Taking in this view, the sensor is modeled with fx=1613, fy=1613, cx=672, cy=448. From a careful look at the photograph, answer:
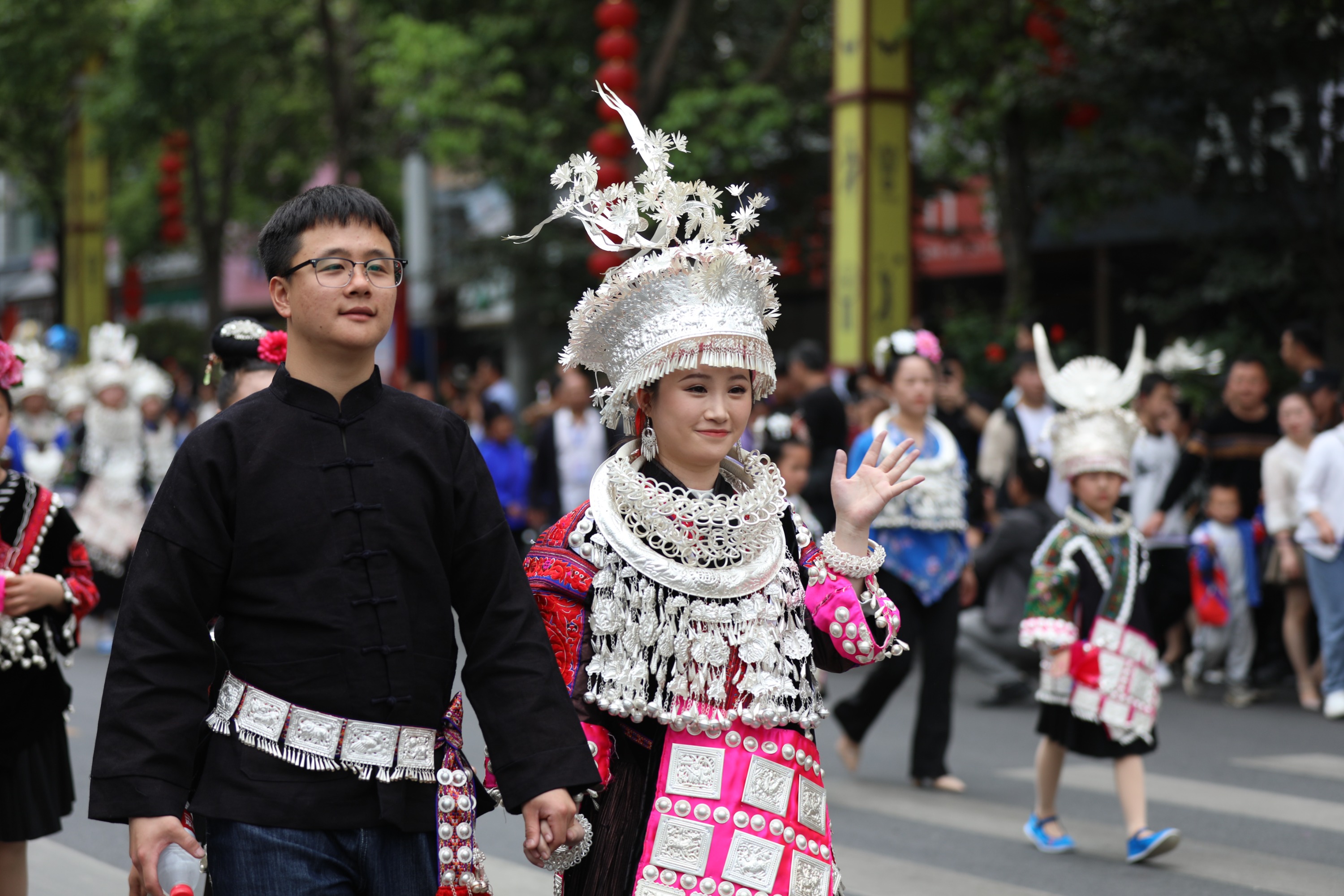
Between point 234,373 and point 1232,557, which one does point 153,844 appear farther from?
point 1232,557

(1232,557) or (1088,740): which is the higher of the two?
(1232,557)

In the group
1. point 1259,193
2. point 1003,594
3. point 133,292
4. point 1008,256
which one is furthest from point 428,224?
point 1003,594

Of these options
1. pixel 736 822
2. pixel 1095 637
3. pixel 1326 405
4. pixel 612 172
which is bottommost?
pixel 736 822

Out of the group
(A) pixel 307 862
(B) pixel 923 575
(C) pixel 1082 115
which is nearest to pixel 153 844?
(A) pixel 307 862

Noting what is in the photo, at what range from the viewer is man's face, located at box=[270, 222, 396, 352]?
298 centimetres

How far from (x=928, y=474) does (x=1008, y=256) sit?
338 inches

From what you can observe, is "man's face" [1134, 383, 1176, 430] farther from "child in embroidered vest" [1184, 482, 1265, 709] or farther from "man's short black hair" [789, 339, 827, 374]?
"man's short black hair" [789, 339, 827, 374]

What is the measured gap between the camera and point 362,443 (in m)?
3.00

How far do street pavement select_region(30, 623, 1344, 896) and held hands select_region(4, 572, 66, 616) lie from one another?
157 centimetres

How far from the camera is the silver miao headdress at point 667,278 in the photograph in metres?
3.48

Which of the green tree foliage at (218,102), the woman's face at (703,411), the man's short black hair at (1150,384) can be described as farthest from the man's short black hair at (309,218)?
the green tree foliage at (218,102)

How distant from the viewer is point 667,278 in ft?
11.6

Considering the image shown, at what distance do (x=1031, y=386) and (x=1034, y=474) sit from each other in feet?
8.14

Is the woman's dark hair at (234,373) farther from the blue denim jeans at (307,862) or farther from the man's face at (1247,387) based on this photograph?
the man's face at (1247,387)
